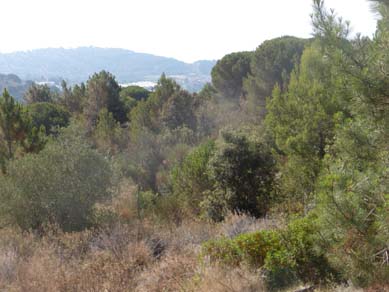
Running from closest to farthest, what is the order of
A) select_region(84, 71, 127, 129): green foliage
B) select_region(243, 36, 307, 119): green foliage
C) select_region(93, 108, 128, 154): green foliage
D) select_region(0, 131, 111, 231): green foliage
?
select_region(0, 131, 111, 231): green foliage
select_region(93, 108, 128, 154): green foliage
select_region(243, 36, 307, 119): green foliage
select_region(84, 71, 127, 129): green foliage

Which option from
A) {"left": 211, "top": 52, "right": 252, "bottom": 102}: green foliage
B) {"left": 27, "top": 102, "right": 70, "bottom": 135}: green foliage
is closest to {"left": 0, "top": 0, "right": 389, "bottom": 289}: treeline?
{"left": 27, "top": 102, "right": 70, "bottom": 135}: green foliage

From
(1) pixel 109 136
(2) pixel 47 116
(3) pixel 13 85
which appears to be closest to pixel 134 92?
(2) pixel 47 116

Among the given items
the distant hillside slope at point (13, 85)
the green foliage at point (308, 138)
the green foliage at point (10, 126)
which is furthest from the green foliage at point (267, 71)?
the distant hillside slope at point (13, 85)

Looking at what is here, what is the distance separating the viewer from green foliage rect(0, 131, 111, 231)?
9750 mm

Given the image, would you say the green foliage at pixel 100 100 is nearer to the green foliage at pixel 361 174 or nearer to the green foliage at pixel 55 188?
the green foliage at pixel 55 188

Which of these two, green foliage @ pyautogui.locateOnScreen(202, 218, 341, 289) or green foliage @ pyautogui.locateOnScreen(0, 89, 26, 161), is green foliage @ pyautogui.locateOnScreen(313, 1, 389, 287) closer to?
green foliage @ pyautogui.locateOnScreen(202, 218, 341, 289)

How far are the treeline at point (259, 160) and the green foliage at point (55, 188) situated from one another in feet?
0.10

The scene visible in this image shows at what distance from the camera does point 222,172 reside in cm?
1123

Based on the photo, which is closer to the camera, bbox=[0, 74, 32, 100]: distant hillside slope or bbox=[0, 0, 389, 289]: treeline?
bbox=[0, 0, 389, 289]: treeline

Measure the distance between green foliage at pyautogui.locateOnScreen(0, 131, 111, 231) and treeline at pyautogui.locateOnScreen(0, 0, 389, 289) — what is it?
0.10 feet

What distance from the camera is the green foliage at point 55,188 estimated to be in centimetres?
975

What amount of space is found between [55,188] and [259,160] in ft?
18.7

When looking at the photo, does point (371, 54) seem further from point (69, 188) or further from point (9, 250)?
point (69, 188)

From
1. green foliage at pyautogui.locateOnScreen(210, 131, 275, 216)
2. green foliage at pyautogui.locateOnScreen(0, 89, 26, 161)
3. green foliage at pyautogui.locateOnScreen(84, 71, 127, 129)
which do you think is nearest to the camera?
green foliage at pyautogui.locateOnScreen(210, 131, 275, 216)
